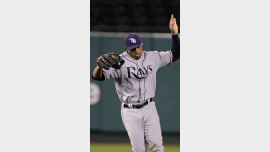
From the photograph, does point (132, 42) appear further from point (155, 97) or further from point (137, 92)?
point (155, 97)

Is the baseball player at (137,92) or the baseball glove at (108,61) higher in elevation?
the baseball glove at (108,61)

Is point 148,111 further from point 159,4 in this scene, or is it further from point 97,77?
point 159,4

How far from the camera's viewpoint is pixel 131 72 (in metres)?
2.70

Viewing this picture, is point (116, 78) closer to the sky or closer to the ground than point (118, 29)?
closer to the ground

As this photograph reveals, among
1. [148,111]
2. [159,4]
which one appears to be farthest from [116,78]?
[159,4]

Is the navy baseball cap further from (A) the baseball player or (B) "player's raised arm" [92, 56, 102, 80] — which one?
(B) "player's raised arm" [92, 56, 102, 80]

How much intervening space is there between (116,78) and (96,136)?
101cm

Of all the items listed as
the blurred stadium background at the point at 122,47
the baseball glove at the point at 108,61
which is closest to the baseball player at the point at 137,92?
the baseball glove at the point at 108,61

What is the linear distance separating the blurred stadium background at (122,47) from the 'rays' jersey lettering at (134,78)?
54 cm

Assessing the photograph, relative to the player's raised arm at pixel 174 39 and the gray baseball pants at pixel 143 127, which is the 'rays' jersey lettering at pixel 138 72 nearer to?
the gray baseball pants at pixel 143 127

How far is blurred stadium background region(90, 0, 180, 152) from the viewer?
322 centimetres

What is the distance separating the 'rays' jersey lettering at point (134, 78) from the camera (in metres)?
2.70

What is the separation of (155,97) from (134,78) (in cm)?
84

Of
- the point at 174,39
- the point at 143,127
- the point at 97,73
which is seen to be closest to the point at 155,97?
the point at 143,127
